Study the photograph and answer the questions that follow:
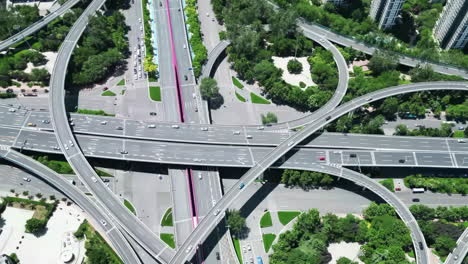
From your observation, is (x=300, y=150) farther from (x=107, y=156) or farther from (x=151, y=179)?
(x=107, y=156)

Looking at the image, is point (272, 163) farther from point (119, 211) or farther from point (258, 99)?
point (119, 211)

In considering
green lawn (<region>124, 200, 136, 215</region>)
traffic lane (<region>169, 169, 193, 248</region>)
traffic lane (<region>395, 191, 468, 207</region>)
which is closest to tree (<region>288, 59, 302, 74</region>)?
traffic lane (<region>395, 191, 468, 207</region>)

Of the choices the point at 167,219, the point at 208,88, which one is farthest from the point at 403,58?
the point at 167,219

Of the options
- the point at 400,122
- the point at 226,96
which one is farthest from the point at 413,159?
the point at 226,96

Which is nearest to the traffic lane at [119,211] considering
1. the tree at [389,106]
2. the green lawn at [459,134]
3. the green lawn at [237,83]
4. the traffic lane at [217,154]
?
the traffic lane at [217,154]

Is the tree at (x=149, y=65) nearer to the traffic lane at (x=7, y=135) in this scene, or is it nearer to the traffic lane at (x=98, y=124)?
the traffic lane at (x=98, y=124)

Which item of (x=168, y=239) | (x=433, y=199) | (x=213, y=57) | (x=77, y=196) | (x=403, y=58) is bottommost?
(x=168, y=239)
